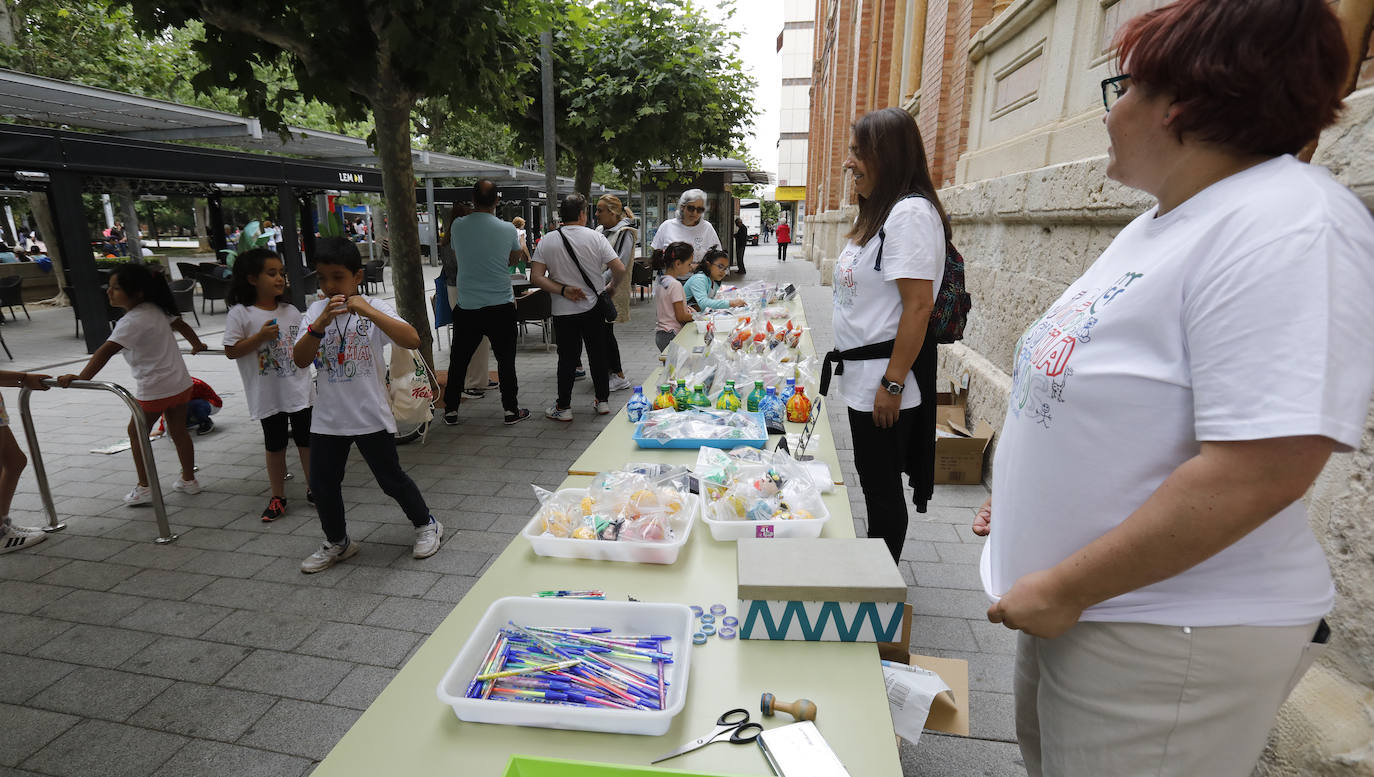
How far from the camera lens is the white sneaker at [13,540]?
3.86 m

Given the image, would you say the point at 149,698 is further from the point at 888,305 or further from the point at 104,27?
the point at 104,27

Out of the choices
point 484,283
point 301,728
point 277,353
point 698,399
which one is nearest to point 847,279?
point 698,399

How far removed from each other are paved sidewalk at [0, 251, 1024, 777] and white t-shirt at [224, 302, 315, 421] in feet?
2.54

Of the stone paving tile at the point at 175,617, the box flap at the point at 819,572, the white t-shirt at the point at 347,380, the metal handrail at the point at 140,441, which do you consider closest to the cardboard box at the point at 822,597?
the box flap at the point at 819,572

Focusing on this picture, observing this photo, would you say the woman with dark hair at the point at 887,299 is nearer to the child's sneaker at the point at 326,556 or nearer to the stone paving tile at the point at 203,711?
the stone paving tile at the point at 203,711

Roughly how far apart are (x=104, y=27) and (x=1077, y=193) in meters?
17.1

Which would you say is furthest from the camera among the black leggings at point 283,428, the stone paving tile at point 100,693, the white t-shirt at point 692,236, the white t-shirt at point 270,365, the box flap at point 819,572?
the white t-shirt at point 692,236

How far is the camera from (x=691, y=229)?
6.87 metres

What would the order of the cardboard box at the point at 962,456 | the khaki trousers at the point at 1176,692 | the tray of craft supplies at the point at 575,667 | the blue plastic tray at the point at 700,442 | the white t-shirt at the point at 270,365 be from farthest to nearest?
the cardboard box at the point at 962,456 → the white t-shirt at the point at 270,365 → the blue plastic tray at the point at 700,442 → the tray of craft supplies at the point at 575,667 → the khaki trousers at the point at 1176,692

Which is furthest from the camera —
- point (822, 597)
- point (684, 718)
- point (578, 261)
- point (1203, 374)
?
point (578, 261)

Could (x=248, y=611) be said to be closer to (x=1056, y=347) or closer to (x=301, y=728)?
(x=301, y=728)

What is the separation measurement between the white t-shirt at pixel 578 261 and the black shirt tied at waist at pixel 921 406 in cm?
331

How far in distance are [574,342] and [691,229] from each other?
74.7 inches

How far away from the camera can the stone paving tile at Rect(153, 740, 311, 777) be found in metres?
2.27
